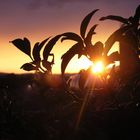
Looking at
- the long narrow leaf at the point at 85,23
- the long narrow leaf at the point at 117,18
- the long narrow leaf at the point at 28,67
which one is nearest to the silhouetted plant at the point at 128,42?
the long narrow leaf at the point at 117,18

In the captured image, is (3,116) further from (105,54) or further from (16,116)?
(105,54)

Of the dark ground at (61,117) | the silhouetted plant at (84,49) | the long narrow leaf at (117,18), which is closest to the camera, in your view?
the dark ground at (61,117)

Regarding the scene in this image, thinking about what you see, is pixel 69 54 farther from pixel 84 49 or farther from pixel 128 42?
pixel 128 42

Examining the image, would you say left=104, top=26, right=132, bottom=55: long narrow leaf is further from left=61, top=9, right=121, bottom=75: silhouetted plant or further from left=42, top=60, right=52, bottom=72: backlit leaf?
left=42, top=60, right=52, bottom=72: backlit leaf

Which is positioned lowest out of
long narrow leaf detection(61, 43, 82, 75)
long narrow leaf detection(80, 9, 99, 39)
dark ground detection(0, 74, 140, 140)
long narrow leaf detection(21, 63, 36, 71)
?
dark ground detection(0, 74, 140, 140)

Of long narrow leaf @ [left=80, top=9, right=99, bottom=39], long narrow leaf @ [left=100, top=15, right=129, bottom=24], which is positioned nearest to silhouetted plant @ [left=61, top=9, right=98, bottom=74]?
long narrow leaf @ [left=80, top=9, right=99, bottom=39]

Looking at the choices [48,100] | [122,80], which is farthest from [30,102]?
[122,80]

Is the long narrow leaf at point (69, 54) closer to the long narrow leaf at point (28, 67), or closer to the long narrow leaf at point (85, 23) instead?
the long narrow leaf at point (85, 23)
